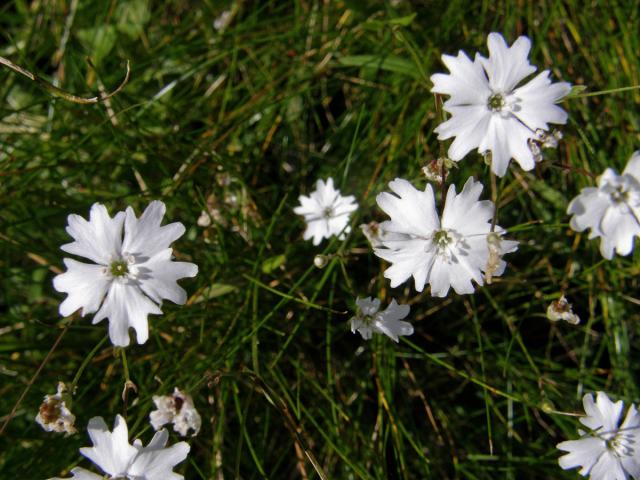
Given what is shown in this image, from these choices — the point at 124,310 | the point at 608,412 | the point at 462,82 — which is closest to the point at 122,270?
the point at 124,310

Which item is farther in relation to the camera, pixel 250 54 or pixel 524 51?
pixel 250 54

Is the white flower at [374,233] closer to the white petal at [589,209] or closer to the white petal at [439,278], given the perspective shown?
the white petal at [439,278]

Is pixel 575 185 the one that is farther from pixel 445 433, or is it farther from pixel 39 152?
pixel 39 152

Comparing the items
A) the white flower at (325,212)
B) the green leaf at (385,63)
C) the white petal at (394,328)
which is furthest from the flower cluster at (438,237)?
the green leaf at (385,63)

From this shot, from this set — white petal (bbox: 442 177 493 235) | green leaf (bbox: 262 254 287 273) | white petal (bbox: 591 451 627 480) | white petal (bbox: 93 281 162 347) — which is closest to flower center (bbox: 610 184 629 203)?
white petal (bbox: 442 177 493 235)

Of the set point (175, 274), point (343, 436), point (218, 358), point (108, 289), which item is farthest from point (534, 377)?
point (108, 289)

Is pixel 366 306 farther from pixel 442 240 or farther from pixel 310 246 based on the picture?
pixel 310 246

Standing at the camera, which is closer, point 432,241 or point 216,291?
point 432,241

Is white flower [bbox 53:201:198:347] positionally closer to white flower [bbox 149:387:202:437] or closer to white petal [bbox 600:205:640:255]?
white flower [bbox 149:387:202:437]
